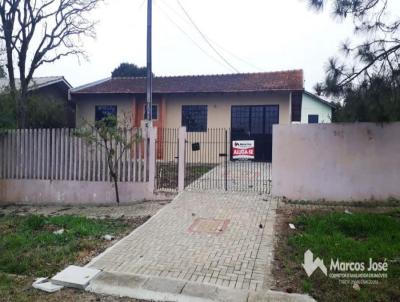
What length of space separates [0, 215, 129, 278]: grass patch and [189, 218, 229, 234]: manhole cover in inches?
60.5

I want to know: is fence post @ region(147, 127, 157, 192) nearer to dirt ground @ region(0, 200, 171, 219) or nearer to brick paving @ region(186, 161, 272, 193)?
dirt ground @ region(0, 200, 171, 219)

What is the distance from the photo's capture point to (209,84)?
19.1 m

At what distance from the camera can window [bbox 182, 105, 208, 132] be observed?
1892cm

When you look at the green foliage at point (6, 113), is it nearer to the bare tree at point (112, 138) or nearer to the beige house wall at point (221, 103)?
the bare tree at point (112, 138)

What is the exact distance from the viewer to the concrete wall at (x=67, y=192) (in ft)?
33.0

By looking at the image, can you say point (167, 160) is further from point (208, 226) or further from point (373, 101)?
point (373, 101)

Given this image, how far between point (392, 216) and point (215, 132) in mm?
11026

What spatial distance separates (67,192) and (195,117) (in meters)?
9.73

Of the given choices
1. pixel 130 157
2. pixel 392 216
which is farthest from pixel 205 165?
pixel 392 216

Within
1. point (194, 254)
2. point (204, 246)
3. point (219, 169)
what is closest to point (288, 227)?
point (204, 246)

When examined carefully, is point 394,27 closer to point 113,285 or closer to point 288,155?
A: point 288,155

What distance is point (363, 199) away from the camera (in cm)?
912

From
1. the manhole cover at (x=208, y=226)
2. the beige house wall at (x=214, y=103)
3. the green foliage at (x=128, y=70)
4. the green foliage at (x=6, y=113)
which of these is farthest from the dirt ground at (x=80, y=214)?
the green foliage at (x=128, y=70)

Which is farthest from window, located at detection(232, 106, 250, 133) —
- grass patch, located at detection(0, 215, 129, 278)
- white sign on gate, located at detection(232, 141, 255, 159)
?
grass patch, located at detection(0, 215, 129, 278)
